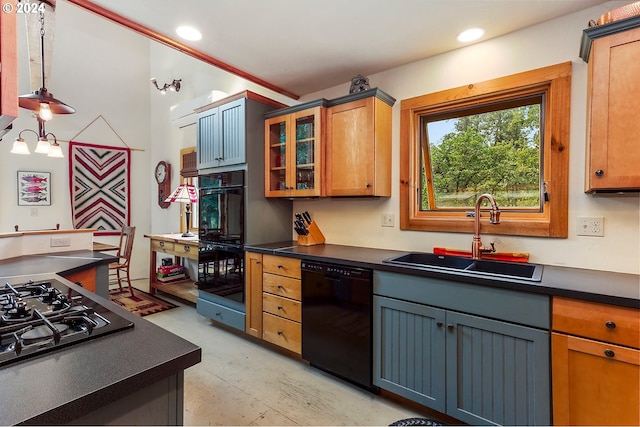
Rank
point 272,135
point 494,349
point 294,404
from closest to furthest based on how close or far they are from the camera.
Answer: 1. point 494,349
2. point 294,404
3. point 272,135

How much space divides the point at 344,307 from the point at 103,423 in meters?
1.59

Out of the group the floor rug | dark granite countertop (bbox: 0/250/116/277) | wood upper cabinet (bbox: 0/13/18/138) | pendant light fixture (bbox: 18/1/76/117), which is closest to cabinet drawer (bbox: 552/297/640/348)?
wood upper cabinet (bbox: 0/13/18/138)

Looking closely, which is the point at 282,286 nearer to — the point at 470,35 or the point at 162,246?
the point at 470,35

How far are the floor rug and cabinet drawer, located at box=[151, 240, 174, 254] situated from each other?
2.22ft

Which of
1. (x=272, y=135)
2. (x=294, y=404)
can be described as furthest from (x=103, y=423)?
(x=272, y=135)

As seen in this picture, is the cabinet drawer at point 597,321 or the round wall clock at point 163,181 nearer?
the cabinet drawer at point 597,321

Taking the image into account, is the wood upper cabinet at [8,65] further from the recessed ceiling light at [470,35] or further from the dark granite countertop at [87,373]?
the recessed ceiling light at [470,35]

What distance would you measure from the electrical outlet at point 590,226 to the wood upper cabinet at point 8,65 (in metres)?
2.55

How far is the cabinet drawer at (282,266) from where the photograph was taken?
243 centimetres

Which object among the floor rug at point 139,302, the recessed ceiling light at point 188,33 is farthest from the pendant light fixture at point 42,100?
the floor rug at point 139,302

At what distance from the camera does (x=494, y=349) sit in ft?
5.25

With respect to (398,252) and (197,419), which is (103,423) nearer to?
(197,419)

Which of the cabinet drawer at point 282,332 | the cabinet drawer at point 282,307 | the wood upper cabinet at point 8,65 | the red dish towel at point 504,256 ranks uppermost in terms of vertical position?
the wood upper cabinet at point 8,65

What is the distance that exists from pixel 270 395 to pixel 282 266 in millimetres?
906
